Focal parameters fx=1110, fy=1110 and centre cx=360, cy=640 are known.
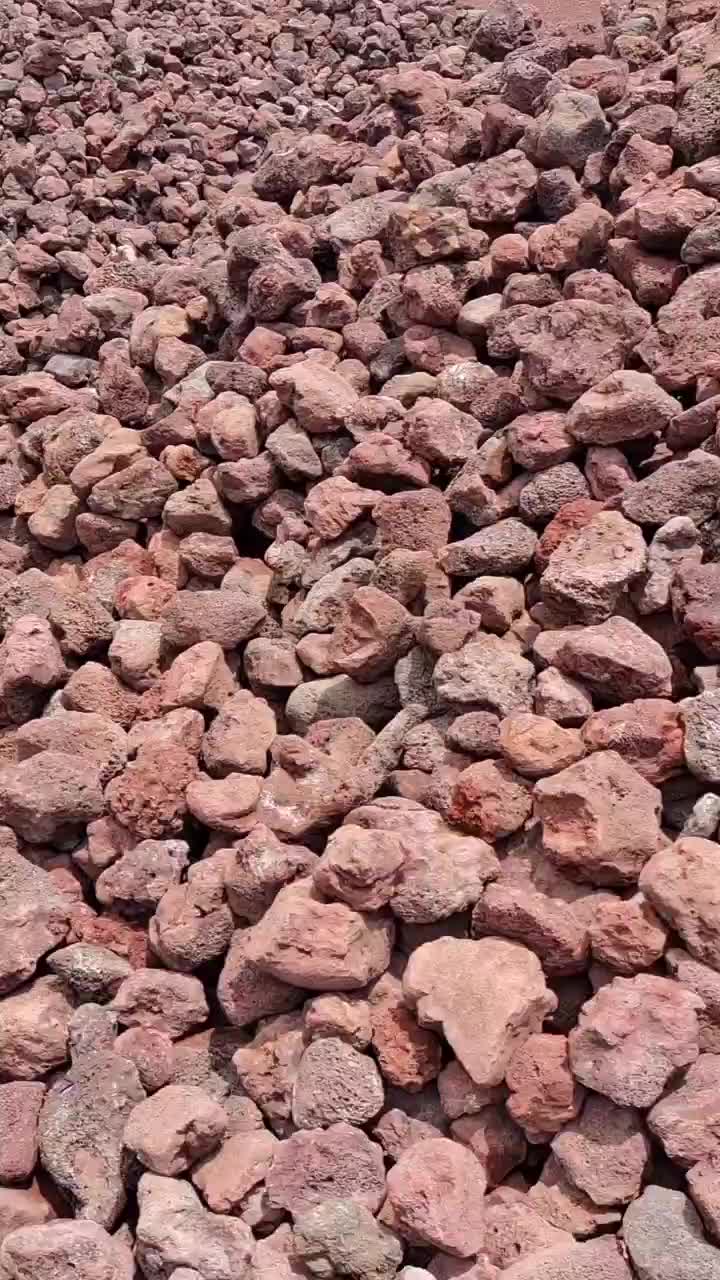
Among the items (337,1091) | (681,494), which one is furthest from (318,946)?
(681,494)

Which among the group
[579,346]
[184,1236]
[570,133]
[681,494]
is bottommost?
[184,1236]

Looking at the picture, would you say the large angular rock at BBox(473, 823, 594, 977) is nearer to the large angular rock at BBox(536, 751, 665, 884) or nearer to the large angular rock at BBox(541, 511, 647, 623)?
the large angular rock at BBox(536, 751, 665, 884)

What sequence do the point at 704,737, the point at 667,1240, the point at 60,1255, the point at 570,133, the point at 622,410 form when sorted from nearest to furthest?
the point at 667,1240 < the point at 60,1255 < the point at 704,737 < the point at 622,410 < the point at 570,133

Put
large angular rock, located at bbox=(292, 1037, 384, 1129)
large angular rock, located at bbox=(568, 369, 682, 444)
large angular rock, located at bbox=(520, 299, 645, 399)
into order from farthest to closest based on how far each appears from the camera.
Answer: large angular rock, located at bbox=(520, 299, 645, 399)
large angular rock, located at bbox=(568, 369, 682, 444)
large angular rock, located at bbox=(292, 1037, 384, 1129)

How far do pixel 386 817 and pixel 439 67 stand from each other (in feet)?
10.1

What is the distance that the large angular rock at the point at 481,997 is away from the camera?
1.53m

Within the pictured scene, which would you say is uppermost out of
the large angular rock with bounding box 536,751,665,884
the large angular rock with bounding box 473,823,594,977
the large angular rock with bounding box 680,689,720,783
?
the large angular rock with bounding box 680,689,720,783

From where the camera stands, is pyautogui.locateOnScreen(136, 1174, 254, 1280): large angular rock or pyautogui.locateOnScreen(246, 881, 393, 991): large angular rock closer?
pyautogui.locateOnScreen(136, 1174, 254, 1280): large angular rock

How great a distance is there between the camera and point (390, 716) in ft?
→ 7.00

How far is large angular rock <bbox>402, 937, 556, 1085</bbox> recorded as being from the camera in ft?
5.01

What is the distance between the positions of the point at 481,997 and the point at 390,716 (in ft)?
2.26

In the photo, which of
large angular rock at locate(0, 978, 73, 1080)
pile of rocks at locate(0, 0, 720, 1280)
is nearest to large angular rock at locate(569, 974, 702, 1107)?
pile of rocks at locate(0, 0, 720, 1280)

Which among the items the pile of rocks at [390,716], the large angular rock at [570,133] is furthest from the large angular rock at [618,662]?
the large angular rock at [570,133]

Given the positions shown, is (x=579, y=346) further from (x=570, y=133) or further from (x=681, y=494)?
(x=570, y=133)
